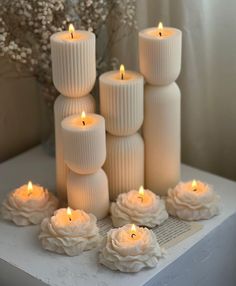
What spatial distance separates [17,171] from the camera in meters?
1.57

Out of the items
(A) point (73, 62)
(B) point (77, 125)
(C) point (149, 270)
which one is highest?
(A) point (73, 62)

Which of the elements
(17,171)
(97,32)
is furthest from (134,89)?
(17,171)

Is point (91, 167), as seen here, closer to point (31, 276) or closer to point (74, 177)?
point (74, 177)

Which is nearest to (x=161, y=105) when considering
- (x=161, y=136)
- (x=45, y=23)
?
(x=161, y=136)

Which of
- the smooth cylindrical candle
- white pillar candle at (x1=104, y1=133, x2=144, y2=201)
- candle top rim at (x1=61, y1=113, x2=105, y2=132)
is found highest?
candle top rim at (x1=61, y1=113, x2=105, y2=132)

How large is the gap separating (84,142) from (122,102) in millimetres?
119

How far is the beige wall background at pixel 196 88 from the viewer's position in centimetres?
150

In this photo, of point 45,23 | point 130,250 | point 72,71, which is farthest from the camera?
point 45,23

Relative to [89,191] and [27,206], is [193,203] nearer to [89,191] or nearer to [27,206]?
[89,191]

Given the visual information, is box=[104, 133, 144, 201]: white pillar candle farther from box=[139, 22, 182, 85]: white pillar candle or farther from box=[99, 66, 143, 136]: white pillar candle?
box=[139, 22, 182, 85]: white pillar candle

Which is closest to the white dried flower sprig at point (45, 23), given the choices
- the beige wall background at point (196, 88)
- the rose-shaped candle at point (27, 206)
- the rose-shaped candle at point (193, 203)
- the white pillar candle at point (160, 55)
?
the beige wall background at point (196, 88)

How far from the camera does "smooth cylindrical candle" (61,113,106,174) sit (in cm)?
123

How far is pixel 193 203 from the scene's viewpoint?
4.34ft

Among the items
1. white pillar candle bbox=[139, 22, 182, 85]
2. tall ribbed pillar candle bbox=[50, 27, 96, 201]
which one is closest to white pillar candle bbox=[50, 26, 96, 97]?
tall ribbed pillar candle bbox=[50, 27, 96, 201]
